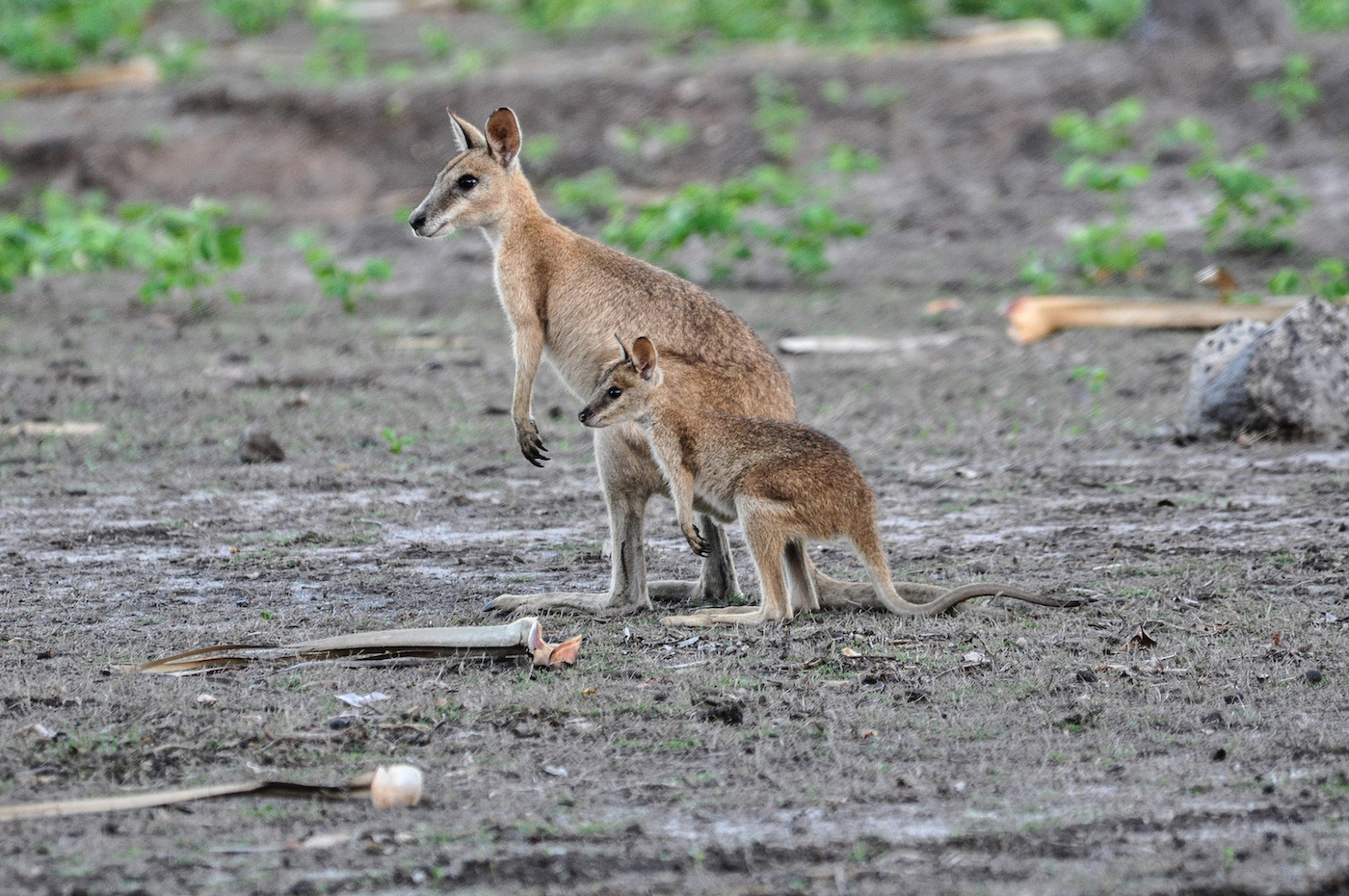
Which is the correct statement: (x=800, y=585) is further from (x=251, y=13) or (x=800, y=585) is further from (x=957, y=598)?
(x=251, y=13)

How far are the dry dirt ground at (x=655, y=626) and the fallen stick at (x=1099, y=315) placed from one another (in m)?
0.23

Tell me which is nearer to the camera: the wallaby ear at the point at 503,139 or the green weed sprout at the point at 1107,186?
the wallaby ear at the point at 503,139

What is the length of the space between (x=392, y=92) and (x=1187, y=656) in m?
12.1

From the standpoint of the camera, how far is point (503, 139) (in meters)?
5.71

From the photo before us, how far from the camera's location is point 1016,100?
14.4m

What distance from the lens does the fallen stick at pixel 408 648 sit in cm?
432

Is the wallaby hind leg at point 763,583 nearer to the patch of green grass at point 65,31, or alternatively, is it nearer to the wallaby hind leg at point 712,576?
the wallaby hind leg at point 712,576

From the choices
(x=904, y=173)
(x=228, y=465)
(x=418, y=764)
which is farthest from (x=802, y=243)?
(x=418, y=764)

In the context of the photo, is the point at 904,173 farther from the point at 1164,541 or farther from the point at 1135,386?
the point at 1164,541

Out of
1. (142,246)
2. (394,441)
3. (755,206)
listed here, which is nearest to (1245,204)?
(755,206)

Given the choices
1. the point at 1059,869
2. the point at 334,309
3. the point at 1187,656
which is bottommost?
the point at 334,309

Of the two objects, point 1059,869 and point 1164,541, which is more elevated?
point 1059,869

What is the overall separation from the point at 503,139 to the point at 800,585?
74.6 inches

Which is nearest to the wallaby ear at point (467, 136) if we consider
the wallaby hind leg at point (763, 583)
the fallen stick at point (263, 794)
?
the wallaby hind leg at point (763, 583)
